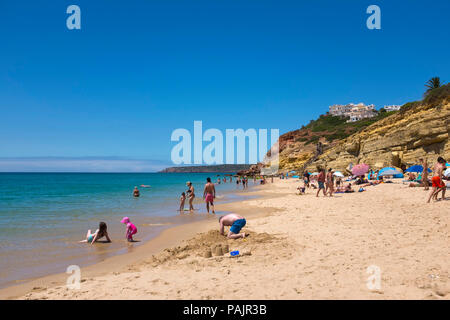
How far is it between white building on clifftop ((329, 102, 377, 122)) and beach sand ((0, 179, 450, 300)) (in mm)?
99969

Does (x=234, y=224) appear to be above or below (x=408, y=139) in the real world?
below

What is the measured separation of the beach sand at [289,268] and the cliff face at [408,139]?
22758 millimetres

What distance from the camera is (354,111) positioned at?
108 metres

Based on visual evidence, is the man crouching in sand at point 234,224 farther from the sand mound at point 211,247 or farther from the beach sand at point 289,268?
the beach sand at point 289,268

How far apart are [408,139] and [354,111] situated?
8616 cm

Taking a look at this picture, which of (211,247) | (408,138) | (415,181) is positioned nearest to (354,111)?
(408,138)

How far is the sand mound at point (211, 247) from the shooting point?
19.9 ft

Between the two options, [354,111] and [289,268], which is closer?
[289,268]

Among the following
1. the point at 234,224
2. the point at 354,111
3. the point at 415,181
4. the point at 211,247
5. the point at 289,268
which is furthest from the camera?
the point at 354,111

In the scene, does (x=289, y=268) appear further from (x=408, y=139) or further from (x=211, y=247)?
(x=408, y=139)

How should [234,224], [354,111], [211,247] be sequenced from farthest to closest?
[354,111] < [234,224] < [211,247]

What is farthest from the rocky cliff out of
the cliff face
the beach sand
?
the beach sand
